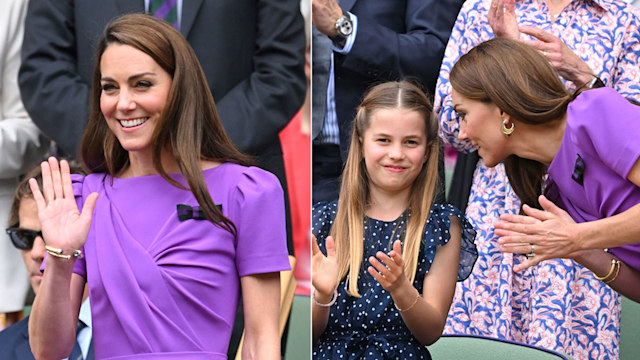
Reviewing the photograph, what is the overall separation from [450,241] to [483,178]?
0.22 m

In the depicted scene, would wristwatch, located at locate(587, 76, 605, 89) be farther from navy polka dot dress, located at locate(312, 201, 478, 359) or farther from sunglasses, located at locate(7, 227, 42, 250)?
sunglasses, located at locate(7, 227, 42, 250)

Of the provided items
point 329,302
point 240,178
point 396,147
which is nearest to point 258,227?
point 240,178

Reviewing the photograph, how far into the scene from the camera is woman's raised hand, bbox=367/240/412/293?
1846mm

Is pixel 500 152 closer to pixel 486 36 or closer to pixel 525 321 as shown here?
pixel 486 36

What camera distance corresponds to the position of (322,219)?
6.89ft

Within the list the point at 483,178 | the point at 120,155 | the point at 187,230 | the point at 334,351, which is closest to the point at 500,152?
the point at 483,178

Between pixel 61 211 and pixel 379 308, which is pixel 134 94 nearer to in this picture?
pixel 61 211

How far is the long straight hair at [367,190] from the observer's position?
2.03 meters

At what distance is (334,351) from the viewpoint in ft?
6.57

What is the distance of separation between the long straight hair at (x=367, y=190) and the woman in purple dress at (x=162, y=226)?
16 centimetres

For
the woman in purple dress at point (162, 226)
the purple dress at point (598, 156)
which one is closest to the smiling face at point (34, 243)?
the woman in purple dress at point (162, 226)

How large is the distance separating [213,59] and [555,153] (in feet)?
3.17

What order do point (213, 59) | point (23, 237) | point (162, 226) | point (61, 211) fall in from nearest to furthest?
point (61, 211) < point (162, 226) < point (213, 59) < point (23, 237)

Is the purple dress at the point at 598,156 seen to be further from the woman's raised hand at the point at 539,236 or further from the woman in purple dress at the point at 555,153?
the woman's raised hand at the point at 539,236
